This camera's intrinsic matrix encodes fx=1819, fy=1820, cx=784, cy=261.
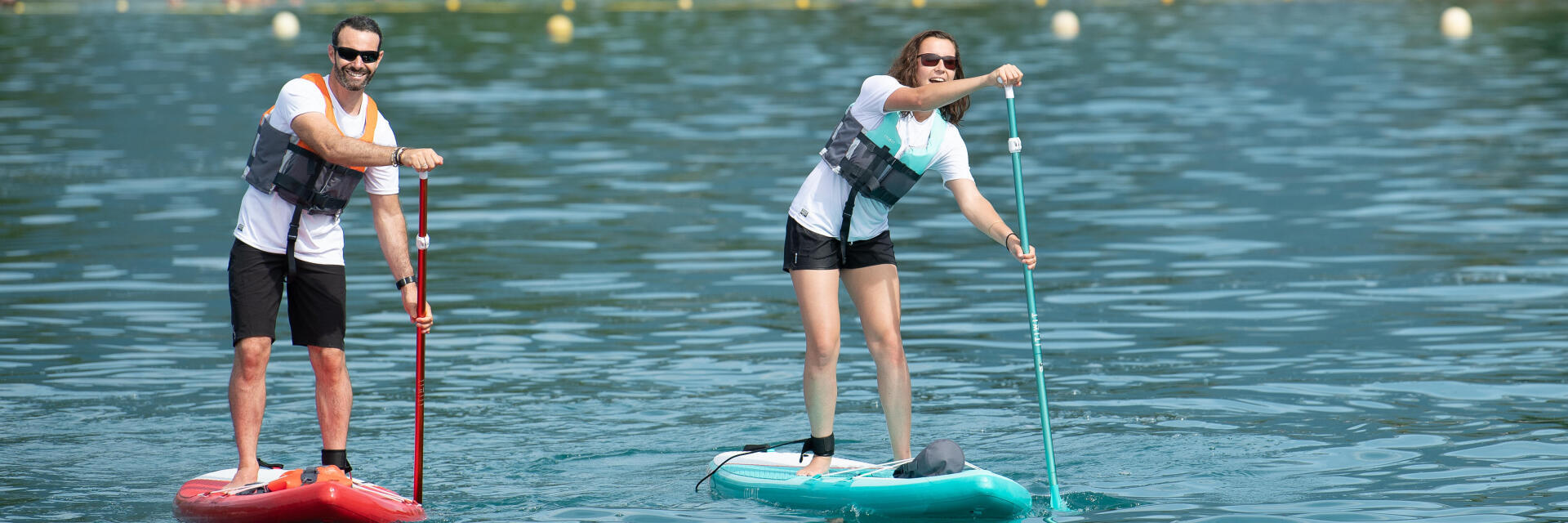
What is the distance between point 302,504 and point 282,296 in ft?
2.93

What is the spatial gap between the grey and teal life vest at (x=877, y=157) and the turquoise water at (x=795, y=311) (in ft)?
4.93

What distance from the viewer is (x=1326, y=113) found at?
27.0m

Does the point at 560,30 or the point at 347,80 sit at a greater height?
the point at 560,30

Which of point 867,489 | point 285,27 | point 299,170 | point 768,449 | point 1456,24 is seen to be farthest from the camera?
point 285,27

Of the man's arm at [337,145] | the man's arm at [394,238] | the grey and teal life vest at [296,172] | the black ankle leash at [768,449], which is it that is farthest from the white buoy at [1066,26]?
the man's arm at [337,145]

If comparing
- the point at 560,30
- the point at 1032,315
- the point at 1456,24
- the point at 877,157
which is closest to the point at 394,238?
the point at 877,157

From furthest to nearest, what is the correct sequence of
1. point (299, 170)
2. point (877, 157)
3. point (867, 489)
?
point (867, 489), point (877, 157), point (299, 170)

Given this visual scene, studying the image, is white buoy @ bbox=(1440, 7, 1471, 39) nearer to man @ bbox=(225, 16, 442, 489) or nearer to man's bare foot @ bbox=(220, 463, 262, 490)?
man @ bbox=(225, 16, 442, 489)

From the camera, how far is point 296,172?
7.60 metres

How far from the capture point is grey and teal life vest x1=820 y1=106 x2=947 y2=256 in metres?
8.07

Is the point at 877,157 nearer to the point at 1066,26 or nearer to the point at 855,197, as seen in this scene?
the point at 855,197

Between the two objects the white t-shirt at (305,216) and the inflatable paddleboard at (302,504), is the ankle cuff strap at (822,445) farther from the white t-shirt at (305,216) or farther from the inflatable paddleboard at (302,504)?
the white t-shirt at (305,216)

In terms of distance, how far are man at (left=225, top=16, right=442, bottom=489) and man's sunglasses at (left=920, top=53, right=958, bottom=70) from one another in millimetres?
2127

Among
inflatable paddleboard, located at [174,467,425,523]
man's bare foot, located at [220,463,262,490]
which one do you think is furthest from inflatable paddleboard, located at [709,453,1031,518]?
man's bare foot, located at [220,463,262,490]
